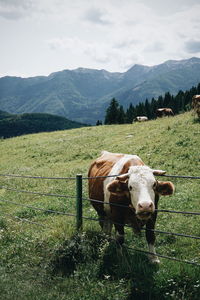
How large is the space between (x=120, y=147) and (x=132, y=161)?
1766cm

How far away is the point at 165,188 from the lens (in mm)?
6766

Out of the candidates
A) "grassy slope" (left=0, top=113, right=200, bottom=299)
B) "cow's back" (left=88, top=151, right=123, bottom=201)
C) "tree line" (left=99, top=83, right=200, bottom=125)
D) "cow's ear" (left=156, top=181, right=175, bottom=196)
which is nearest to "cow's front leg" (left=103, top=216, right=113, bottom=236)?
"grassy slope" (left=0, top=113, right=200, bottom=299)

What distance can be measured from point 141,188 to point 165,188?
0.86 m

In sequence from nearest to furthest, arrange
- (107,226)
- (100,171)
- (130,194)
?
(130,194)
(107,226)
(100,171)

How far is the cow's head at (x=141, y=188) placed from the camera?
5870mm

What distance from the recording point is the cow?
614 centimetres

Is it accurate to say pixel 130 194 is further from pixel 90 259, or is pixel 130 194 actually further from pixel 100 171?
pixel 100 171

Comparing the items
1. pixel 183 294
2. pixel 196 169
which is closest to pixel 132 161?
pixel 183 294

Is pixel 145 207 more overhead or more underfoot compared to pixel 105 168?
more underfoot

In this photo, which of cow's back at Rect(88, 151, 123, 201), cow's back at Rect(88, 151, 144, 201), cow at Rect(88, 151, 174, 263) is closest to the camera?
cow at Rect(88, 151, 174, 263)

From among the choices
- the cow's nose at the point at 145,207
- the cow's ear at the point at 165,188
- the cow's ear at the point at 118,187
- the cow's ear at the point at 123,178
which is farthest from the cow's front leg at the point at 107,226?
the cow's nose at the point at 145,207

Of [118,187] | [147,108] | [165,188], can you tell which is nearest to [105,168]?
[118,187]

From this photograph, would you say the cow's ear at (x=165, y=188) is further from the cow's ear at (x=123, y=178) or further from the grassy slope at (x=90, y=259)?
the grassy slope at (x=90, y=259)

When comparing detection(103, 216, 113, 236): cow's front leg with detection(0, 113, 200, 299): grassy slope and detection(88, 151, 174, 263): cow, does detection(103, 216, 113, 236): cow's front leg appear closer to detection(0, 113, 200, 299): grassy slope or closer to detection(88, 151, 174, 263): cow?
detection(88, 151, 174, 263): cow
